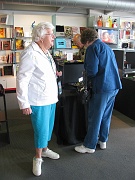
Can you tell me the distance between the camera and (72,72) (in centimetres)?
300

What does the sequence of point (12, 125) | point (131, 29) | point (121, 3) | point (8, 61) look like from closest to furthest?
point (12, 125)
point (121, 3)
point (8, 61)
point (131, 29)

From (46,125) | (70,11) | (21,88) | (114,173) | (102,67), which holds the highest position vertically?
(70,11)

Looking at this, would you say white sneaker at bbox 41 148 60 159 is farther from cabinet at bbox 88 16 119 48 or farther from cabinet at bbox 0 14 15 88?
cabinet at bbox 88 16 119 48

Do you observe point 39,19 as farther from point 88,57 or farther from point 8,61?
point 88,57

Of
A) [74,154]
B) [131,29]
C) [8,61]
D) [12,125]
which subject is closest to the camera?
[74,154]

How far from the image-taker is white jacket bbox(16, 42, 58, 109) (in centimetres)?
170

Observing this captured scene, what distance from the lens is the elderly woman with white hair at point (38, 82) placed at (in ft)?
5.59

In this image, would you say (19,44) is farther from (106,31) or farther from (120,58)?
(120,58)

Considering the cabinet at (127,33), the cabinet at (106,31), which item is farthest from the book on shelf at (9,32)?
the cabinet at (127,33)

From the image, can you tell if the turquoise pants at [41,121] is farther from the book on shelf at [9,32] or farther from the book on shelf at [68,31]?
the book on shelf at [68,31]

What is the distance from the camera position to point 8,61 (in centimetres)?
570

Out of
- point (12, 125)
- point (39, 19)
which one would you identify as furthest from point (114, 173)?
point (39, 19)

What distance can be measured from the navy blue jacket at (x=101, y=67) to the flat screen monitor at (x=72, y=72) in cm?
81

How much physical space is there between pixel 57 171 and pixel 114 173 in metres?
0.59
